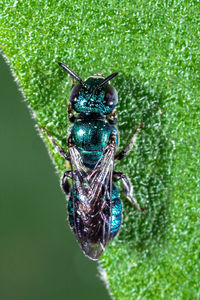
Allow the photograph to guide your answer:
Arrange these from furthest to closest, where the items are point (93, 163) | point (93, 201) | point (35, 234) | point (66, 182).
A: point (35, 234) → point (66, 182) → point (93, 163) → point (93, 201)

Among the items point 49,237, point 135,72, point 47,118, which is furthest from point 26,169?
point 135,72

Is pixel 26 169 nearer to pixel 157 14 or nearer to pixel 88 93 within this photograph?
pixel 88 93

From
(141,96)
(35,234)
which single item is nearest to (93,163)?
(141,96)

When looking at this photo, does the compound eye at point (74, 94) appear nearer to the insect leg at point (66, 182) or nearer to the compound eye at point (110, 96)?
the compound eye at point (110, 96)

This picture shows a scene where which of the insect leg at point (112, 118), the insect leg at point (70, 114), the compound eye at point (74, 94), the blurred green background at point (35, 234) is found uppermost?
the compound eye at point (74, 94)

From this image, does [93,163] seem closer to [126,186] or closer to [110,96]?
[126,186]

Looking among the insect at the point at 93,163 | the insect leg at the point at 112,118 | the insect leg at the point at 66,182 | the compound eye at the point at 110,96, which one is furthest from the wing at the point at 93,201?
the compound eye at the point at 110,96
